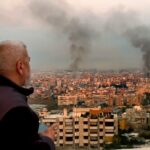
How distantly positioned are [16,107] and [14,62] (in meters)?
0.09

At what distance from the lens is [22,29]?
257cm

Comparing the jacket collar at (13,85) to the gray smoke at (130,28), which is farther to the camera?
the gray smoke at (130,28)

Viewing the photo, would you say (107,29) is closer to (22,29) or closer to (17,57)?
(22,29)

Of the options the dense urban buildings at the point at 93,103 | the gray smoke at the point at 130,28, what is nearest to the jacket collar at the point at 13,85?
the dense urban buildings at the point at 93,103

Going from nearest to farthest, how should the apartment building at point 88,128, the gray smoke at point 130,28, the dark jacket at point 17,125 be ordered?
the dark jacket at point 17,125
the apartment building at point 88,128
the gray smoke at point 130,28

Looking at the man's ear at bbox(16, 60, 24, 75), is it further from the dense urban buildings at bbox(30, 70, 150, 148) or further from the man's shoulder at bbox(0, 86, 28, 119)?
the dense urban buildings at bbox(30, 70, 150, 148)

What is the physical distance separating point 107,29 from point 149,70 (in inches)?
15.0

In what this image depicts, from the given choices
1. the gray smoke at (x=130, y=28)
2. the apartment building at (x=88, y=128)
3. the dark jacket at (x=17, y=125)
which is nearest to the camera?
the dark jacket at (x=17, y=125)

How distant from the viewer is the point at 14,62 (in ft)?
2.17

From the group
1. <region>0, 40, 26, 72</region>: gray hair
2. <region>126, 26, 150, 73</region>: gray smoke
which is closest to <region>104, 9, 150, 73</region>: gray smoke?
<region>126, 26, 150, 73</region>: gray smoke

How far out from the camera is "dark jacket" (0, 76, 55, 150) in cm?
59

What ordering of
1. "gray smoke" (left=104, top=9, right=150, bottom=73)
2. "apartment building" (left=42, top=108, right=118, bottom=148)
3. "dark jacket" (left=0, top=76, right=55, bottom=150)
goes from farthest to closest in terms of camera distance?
"gray smoke" (left=104, top=9, right=150, bottom=73) → "apartment building" (left=42, top=108, right=118, bottom=148) → "dark jacket" (left=0, top=76, right=55, bottom=150)

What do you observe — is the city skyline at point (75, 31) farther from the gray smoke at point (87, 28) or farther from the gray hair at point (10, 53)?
the gray hair at point (10, 53)

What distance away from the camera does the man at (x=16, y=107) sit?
593 mm
